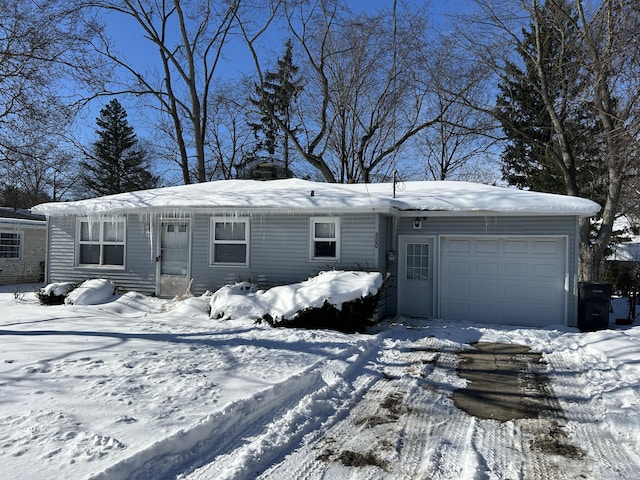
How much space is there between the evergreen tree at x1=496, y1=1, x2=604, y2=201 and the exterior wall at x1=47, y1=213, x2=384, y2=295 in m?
6.46

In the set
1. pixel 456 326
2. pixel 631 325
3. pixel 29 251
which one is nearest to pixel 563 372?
pixel 456 326

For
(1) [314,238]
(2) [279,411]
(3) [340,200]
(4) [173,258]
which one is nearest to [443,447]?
(2) [279,411]

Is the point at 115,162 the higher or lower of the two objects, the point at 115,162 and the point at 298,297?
the higher

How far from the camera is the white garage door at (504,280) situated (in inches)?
402

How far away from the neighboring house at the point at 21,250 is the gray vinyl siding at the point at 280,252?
10785 millimetres

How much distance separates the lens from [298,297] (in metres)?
9.15

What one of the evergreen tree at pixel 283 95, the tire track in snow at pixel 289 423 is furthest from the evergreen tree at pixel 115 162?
the tire track in snow at pixel 289 423

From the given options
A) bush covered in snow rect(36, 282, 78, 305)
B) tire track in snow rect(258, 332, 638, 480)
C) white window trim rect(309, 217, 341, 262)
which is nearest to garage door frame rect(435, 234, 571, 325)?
white window trim rect(309, 217, 341, 262)

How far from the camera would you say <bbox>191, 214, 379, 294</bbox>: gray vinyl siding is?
1049cm

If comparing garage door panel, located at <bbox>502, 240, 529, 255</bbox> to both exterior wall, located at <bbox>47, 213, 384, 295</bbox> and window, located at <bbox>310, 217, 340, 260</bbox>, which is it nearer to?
exterior wall, located at <bbox>47, 213, 384, 295</bbox>

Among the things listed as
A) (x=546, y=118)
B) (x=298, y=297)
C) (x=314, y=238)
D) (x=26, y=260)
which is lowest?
(x=298, y=297)

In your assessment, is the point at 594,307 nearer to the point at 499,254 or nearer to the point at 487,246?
the point at 499,254

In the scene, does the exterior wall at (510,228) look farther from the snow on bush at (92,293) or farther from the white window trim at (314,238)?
the snow on bush at (92,293)

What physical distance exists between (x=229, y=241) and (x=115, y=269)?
3.48 meters
